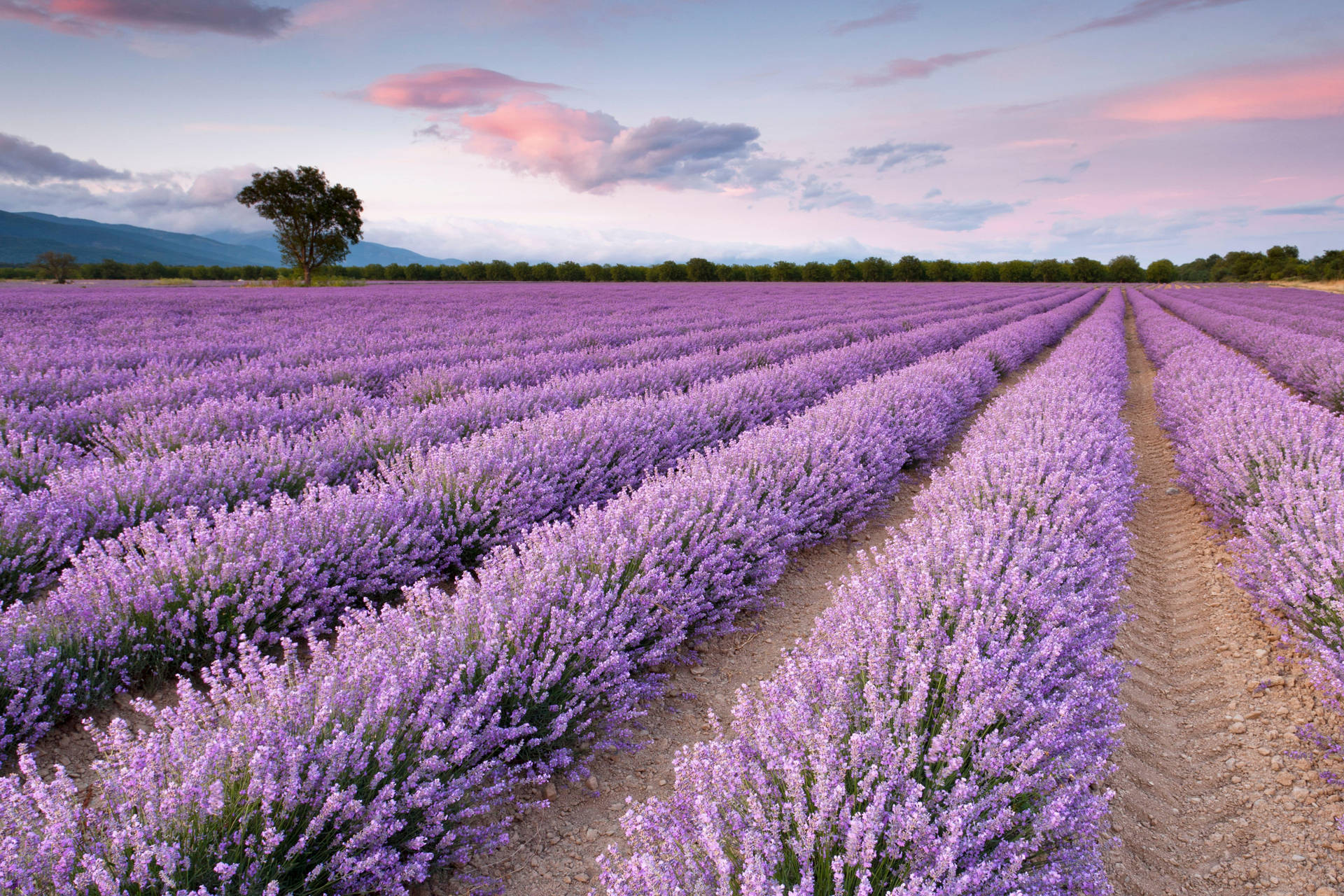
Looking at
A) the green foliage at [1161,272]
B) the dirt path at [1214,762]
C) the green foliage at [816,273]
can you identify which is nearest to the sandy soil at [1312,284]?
the green foliage at [1161,272]

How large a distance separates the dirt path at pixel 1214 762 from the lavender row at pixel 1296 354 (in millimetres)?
6906

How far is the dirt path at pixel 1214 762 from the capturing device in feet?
6.36

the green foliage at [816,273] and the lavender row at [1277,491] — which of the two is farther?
the green foliage at [816,273]

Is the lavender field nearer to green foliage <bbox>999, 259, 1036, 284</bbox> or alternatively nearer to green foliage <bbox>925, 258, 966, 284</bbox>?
green foliage <bbox>925, 258, 966, 284</bbox>

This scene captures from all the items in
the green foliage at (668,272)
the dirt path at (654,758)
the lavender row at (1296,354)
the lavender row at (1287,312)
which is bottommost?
the dirt path at (654,758)

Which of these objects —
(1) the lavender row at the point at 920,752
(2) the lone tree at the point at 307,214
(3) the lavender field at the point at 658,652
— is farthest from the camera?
(2) the lone tree at the point at 307,214

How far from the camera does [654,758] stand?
2.35 meters

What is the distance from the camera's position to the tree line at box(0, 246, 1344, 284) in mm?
51000

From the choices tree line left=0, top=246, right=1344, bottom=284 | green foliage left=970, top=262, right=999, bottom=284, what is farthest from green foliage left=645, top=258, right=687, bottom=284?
green foliage left=970, top=262, right=999, bottom=284

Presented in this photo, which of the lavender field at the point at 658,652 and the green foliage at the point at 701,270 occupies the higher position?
the green foliage at the point at 701,270

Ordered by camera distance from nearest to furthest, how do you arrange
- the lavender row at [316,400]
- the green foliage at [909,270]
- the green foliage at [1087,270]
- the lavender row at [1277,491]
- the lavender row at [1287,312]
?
1. the lavender row at [1277,491]
2. the lavender row at [316,400]
3. the lavender row at [1287,312]
4. the green foliage at [909,270]
5. the green foliage at [1087,270]

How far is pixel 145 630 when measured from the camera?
2.45 meters

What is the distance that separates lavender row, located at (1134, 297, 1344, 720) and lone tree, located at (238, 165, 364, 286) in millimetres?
42411

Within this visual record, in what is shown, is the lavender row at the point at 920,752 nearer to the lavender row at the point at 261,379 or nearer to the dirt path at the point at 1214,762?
the dirt path at the point at 1214,762
